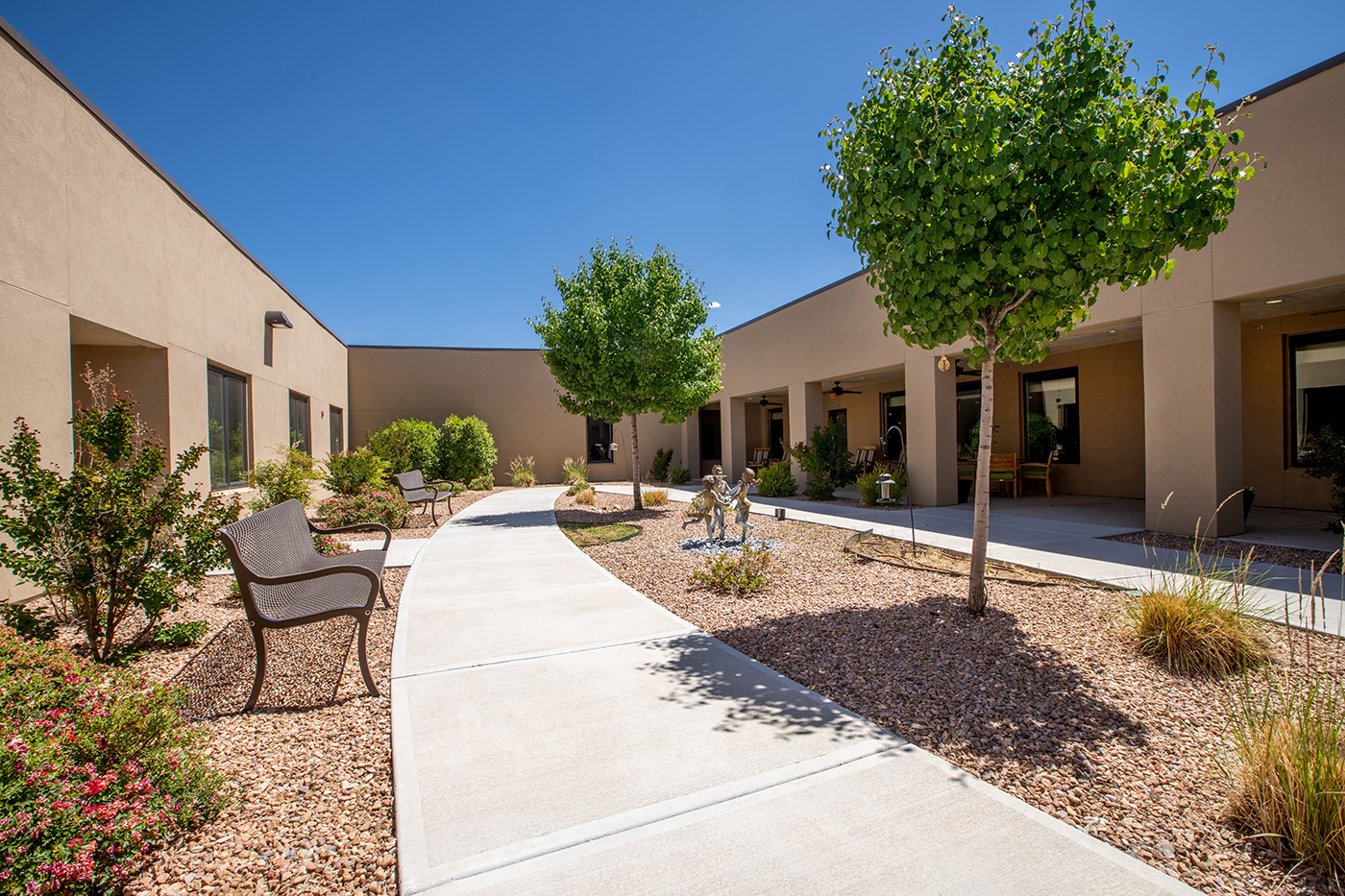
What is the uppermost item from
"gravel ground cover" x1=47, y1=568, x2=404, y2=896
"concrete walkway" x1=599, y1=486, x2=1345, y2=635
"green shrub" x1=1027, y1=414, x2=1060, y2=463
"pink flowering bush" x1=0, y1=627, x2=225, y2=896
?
"green shrub" x1=1027, y1=414, x2=1060, y2=463

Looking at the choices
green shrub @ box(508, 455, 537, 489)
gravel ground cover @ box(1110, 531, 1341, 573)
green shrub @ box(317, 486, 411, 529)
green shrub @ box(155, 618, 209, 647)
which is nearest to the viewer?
green shrub @ box(155, 618, 209, 647)

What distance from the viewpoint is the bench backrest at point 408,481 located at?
35.7 feet

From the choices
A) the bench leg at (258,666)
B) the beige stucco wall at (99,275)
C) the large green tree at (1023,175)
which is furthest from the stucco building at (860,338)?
the large green tree at (1023,175)

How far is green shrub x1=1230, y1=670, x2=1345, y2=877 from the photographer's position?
1.98 m

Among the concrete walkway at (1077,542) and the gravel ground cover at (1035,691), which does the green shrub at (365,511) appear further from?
the concrete walkway at (1077,542)

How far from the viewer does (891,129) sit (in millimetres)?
4133

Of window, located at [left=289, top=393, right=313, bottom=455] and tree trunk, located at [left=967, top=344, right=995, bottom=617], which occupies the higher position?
window, located at [left=289, top=393, right=313, bottom=455]

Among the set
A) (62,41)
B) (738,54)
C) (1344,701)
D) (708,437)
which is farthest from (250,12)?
(708,437)

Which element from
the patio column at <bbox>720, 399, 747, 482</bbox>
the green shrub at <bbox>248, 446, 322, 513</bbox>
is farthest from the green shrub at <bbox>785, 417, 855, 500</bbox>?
the green shrub at <bbox>248, 446, 322, 513</bbox>

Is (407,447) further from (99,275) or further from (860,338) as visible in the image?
(860,338)

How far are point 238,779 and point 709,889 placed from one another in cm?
208

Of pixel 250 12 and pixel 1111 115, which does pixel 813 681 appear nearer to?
pixel 1111 115

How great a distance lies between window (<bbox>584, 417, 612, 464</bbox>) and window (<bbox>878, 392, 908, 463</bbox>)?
9.54 metres

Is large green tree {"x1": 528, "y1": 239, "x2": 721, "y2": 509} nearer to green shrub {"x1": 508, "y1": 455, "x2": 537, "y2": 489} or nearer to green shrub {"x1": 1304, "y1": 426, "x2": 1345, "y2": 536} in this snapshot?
green shrub {"x1": 508, "y1": 455, "x2": 537, "y2": 489}
